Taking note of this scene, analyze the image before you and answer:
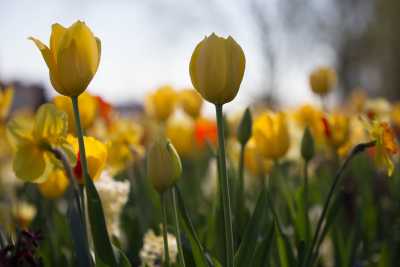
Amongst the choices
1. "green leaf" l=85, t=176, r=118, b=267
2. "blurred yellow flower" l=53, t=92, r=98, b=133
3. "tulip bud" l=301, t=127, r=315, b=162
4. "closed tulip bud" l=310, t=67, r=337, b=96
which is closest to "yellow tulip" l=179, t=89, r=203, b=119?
"closed tulip bud" l=310, t=67, r=337, b=96

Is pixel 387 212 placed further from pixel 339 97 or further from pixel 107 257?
pixel 339 97

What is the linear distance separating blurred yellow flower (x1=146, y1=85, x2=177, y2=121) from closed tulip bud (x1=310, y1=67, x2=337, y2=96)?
1.80ft

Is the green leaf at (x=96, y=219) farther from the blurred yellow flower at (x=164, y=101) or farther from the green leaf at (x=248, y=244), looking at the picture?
the blurred yellow flower at (x=164, y=101)

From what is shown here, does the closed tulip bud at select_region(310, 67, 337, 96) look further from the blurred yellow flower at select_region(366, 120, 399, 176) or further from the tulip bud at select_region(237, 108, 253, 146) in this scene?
the blurred yellow flower at select_region(366, 120, 399, 176)

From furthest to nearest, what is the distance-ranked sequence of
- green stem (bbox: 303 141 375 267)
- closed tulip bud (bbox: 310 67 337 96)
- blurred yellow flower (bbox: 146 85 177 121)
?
blurred yellow flower (bbox: 146 85 177 121)
closed tulip bud (bbox: 310 67 337 96)
green stem (bbox: 303 141 375 267)

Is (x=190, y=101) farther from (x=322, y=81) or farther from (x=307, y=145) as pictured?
(x=307, y=145)

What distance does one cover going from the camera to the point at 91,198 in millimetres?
868

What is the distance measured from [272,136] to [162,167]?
56 cm

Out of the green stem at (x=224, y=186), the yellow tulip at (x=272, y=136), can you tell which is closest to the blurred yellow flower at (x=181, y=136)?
the yellow tulip at (x=272, y=136)

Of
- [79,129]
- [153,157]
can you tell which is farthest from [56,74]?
[153,157]

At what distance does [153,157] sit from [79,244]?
191 millimetres

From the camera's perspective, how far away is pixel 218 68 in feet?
2.86

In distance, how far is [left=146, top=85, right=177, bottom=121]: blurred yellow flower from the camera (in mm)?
2301

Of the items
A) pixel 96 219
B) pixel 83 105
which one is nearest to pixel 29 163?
pixel 96 219
